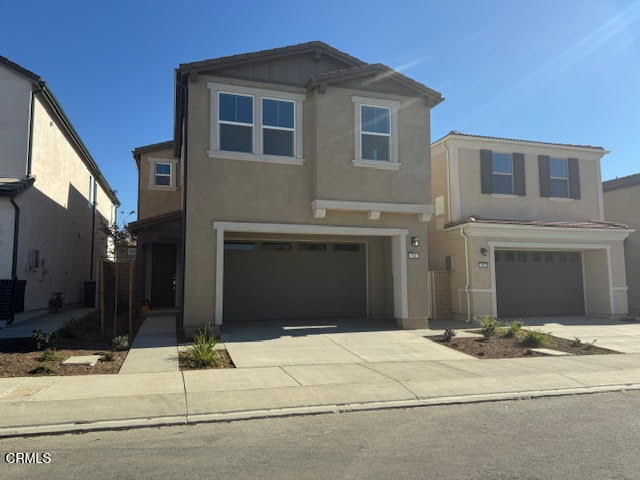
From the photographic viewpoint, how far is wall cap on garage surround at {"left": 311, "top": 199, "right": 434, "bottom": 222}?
12.2 metres

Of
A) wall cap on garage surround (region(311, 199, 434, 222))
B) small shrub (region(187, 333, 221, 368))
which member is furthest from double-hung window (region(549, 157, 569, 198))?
small shrub (region(187, 333, 221, 368))

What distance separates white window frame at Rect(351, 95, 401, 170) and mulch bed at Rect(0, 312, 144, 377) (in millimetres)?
7365

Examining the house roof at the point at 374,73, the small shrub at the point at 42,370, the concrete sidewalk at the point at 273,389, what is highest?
the house roof at the point at 374,73

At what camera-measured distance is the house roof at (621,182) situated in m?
20.4

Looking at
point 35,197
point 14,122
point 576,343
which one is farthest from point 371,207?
point 14,122

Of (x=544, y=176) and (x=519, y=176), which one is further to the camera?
(x=544, y=176)

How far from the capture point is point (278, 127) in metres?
12.5

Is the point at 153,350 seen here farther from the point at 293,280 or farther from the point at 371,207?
the point at 371,207

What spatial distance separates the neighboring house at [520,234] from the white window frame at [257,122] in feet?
20.1

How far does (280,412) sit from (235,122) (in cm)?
818

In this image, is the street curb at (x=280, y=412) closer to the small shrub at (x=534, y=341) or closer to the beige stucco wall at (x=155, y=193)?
the small shrub at (x=534, y=341)

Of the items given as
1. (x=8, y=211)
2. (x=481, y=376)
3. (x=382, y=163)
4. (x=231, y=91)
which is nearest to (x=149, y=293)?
(x=8, y=211)

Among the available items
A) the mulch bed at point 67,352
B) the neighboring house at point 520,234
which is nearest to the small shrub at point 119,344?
the mulch bed at point 67,352

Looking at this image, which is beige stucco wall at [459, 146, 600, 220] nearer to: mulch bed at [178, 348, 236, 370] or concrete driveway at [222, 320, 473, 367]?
concrete driveway at [222, 320, 473, 367]
